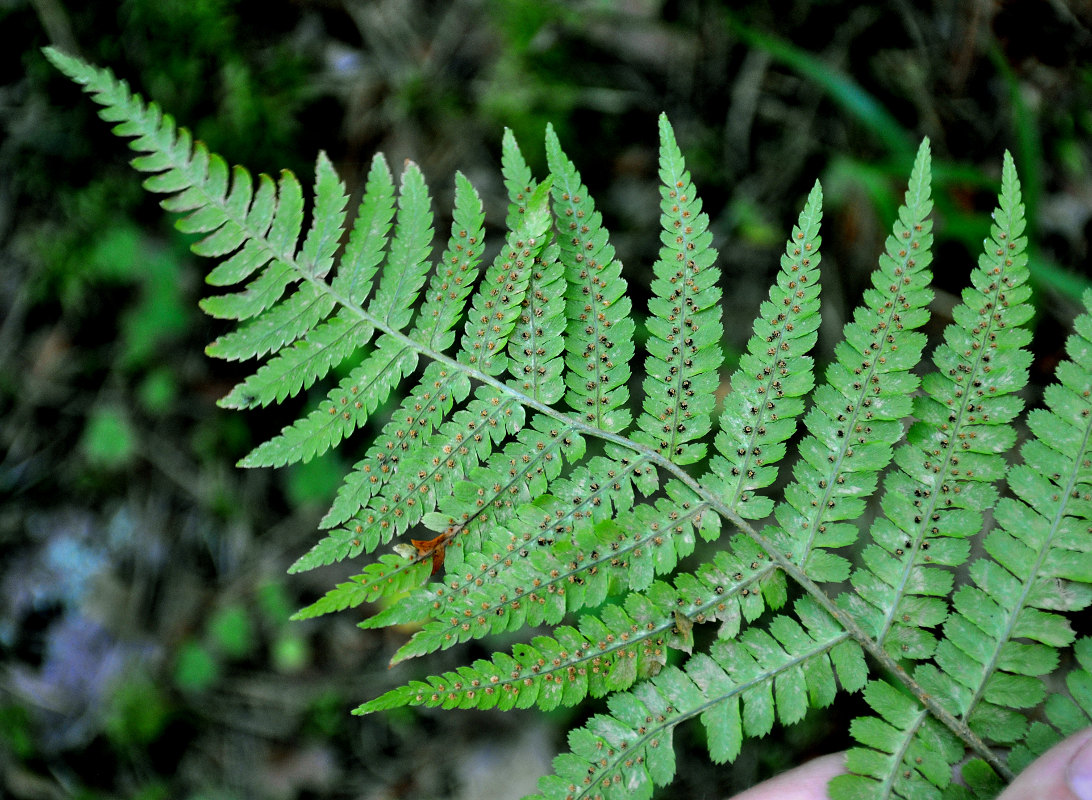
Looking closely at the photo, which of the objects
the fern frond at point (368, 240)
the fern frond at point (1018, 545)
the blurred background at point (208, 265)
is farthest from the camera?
the blurred background at point (208, 265)

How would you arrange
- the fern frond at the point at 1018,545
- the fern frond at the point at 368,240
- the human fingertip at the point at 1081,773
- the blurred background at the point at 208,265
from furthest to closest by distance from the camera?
the blurred background at the point at 208,265, the fern frond at the point at 368,240, the fern frond at the point at 1018,545, the human fingertip at the point at 1081,773

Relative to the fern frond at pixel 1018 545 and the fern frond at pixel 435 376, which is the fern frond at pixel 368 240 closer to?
the fern frond at pixel 435 376

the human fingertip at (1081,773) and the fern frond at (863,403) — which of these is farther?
the fern frond at (863,403)

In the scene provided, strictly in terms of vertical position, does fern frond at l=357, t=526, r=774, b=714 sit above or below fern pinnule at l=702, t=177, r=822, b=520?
below

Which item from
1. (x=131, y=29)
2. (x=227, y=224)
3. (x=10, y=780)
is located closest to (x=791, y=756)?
(x=227, y=224)

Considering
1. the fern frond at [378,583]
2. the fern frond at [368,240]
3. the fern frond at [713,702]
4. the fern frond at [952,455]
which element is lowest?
the fern frond at [713,702]

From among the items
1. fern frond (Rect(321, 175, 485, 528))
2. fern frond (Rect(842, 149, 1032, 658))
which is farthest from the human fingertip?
fern frond (Rect(321, 175, 485, 528))

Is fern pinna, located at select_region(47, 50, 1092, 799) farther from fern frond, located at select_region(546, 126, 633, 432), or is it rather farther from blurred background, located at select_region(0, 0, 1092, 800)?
blurred background, located at select_region(0, 0, 1092, 800)

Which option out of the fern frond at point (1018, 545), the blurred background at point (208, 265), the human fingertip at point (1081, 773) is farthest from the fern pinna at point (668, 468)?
the blurred background at point (208, 265)
